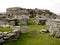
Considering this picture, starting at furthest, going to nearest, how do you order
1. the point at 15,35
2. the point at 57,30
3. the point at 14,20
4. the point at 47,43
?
the point at 14,20, the point at 57,30, the point at 15,35, the point at 47,43

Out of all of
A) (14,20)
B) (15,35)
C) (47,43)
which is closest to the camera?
(47,43)

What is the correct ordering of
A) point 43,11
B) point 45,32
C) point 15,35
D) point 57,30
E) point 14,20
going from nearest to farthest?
1. point 15,35
2. point 57,30
3. point 45,32
4. point 14,20
5. point 43,11

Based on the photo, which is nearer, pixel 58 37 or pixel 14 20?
pixel 58 37

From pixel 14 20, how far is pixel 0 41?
1482 cm

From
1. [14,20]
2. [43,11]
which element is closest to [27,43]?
[14,20]

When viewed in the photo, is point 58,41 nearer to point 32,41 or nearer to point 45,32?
point 32,41

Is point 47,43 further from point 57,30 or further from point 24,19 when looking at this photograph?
point 24,19

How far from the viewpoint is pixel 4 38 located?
19.2 m

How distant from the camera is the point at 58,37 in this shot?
20.9 meters

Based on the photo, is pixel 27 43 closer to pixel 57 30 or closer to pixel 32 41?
pixel 32 41

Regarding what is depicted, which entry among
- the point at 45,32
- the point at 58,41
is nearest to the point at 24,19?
the point at 45,32

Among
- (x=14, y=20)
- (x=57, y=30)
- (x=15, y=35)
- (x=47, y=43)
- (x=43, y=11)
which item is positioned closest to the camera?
(x=47, y=43)

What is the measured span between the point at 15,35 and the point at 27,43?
1.97 m

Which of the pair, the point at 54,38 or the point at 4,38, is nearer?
the point at 4,38
